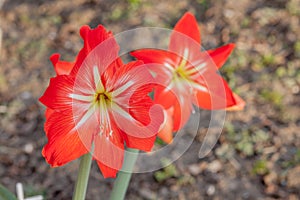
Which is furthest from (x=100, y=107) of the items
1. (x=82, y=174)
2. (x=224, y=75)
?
(x=224, y=75)

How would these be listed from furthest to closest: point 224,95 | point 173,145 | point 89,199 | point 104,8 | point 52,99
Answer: point 104,8 → point 173,145 → point 89,199 → point 224,95 → point 52,99

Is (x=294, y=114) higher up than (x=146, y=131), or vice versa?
(x=146, y=131)

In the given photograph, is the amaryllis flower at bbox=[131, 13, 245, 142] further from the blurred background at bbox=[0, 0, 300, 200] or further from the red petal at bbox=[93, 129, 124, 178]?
the blurred background at bbox=[0, 0, 300, 200]

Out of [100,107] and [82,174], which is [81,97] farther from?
[82,174]

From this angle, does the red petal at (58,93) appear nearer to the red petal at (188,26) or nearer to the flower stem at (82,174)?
the flower stem at (82,174)

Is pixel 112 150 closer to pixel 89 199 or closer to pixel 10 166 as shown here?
pixel 89 199

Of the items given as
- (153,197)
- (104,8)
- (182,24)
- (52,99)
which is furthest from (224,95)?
(104,8)
